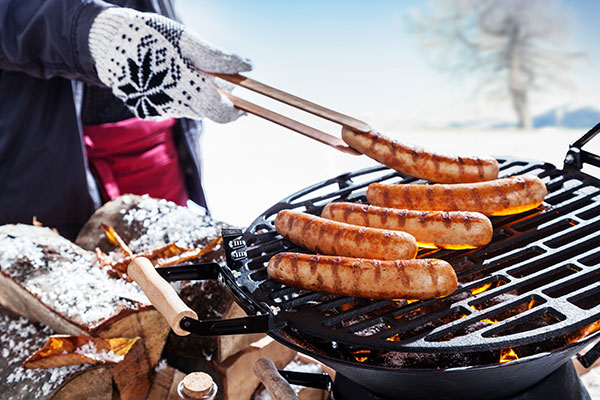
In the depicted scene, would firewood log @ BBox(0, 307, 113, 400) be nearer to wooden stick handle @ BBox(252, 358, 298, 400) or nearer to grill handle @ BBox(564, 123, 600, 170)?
wooden stick handle @ BBox(252, 358, 298, 400)

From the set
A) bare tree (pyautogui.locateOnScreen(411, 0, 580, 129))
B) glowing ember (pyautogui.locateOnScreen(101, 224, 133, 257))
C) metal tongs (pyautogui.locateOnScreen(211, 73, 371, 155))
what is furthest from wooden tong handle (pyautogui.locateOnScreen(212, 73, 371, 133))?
bare tree (pyautogui.locateOnScreen(411, 0, 580, 129))

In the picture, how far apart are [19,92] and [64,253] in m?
0.98

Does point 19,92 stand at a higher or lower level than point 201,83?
lower

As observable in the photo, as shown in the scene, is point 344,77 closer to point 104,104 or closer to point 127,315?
point 104,104

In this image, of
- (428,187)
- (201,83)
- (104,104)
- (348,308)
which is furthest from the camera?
(104,104)

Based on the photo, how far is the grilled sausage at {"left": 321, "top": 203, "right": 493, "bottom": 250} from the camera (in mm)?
1762

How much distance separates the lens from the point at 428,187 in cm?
200

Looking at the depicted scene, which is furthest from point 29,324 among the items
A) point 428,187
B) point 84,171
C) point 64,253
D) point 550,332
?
point 550,332

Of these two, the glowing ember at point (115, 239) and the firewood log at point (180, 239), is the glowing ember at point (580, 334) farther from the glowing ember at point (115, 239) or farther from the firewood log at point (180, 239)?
the glowing ember at point (115, 239)

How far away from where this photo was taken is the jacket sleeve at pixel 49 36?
8.23 ft

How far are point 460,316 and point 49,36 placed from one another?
6.92 ft

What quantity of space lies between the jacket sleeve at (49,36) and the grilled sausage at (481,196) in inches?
62.0

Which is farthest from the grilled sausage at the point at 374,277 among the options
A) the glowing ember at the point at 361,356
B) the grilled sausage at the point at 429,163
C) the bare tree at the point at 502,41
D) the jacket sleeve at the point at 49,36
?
the bare tree at the point at 502,41

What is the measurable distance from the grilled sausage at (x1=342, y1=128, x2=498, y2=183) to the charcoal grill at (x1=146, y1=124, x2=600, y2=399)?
0.68 ft
